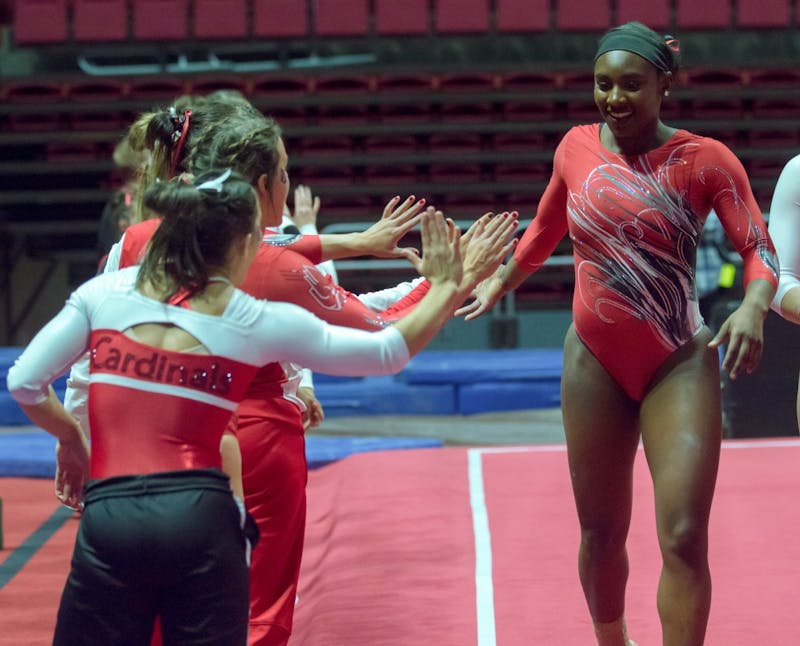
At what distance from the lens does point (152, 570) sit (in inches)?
85.8

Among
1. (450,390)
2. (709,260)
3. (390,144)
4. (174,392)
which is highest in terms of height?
(174,392)

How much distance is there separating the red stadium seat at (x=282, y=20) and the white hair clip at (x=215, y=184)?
1102cm

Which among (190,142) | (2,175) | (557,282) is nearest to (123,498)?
(190,142)

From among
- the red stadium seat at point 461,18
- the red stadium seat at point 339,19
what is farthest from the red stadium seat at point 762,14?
the red stadium seat at point 339,19

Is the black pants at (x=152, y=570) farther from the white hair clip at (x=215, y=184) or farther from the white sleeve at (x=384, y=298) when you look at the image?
the white sleeve at (x=384, y=298)

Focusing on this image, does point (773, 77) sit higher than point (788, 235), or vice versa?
point (788, 235)

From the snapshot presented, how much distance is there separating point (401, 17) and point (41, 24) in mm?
3622

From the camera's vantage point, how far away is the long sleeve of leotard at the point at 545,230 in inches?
131

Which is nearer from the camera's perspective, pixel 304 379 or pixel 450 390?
pixel 304 379

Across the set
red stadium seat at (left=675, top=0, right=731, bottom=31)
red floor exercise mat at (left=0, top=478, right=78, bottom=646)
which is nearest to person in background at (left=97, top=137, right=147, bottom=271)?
→ red floor exercise mat at (left=0, top=478, right=78, bottom=646)

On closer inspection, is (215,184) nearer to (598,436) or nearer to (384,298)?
(384,298)

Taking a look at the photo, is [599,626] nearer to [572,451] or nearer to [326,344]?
[572,451]

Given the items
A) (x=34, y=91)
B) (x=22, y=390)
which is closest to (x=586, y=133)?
(x=22, y=390)

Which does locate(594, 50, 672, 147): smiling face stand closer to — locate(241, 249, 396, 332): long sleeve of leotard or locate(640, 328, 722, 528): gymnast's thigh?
locate(640, 328, 722, 528): gymnast's thigh
